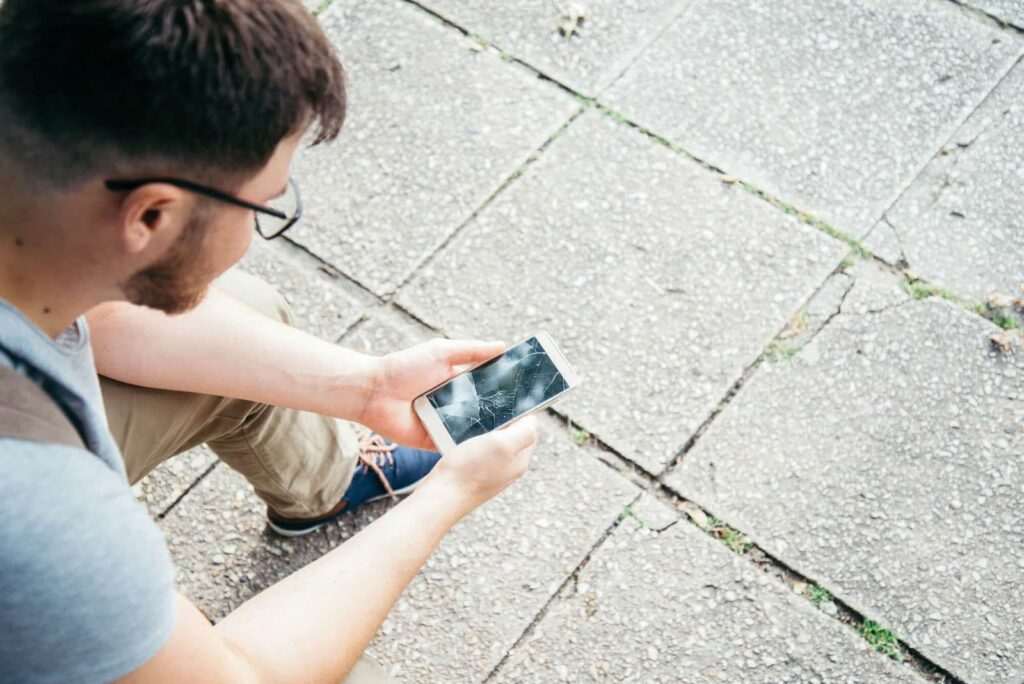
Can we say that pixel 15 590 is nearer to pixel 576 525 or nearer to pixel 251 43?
pixel 251 43

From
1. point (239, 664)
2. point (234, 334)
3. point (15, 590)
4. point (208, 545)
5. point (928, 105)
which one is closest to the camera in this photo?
point (15, 590)

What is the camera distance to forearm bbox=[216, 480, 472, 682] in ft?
5.06

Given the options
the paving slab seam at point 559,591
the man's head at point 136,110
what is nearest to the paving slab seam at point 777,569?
the paving slab seam at point 559,591

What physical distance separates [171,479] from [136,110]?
1.45 meters

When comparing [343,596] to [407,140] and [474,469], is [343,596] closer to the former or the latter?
[474,469]

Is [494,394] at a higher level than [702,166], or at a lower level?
higher

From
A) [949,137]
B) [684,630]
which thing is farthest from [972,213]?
[684,630]

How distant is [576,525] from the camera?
239 cm

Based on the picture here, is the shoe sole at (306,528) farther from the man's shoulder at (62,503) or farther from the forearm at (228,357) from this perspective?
the man's shoulder at (62,503)

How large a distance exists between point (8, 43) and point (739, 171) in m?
2.12

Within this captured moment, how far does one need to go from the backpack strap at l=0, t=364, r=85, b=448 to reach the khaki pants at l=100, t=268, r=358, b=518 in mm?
475

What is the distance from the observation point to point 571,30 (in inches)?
126

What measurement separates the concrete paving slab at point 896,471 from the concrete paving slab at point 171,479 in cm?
120

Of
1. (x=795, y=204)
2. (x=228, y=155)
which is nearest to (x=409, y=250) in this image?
(x=795, y=204)
